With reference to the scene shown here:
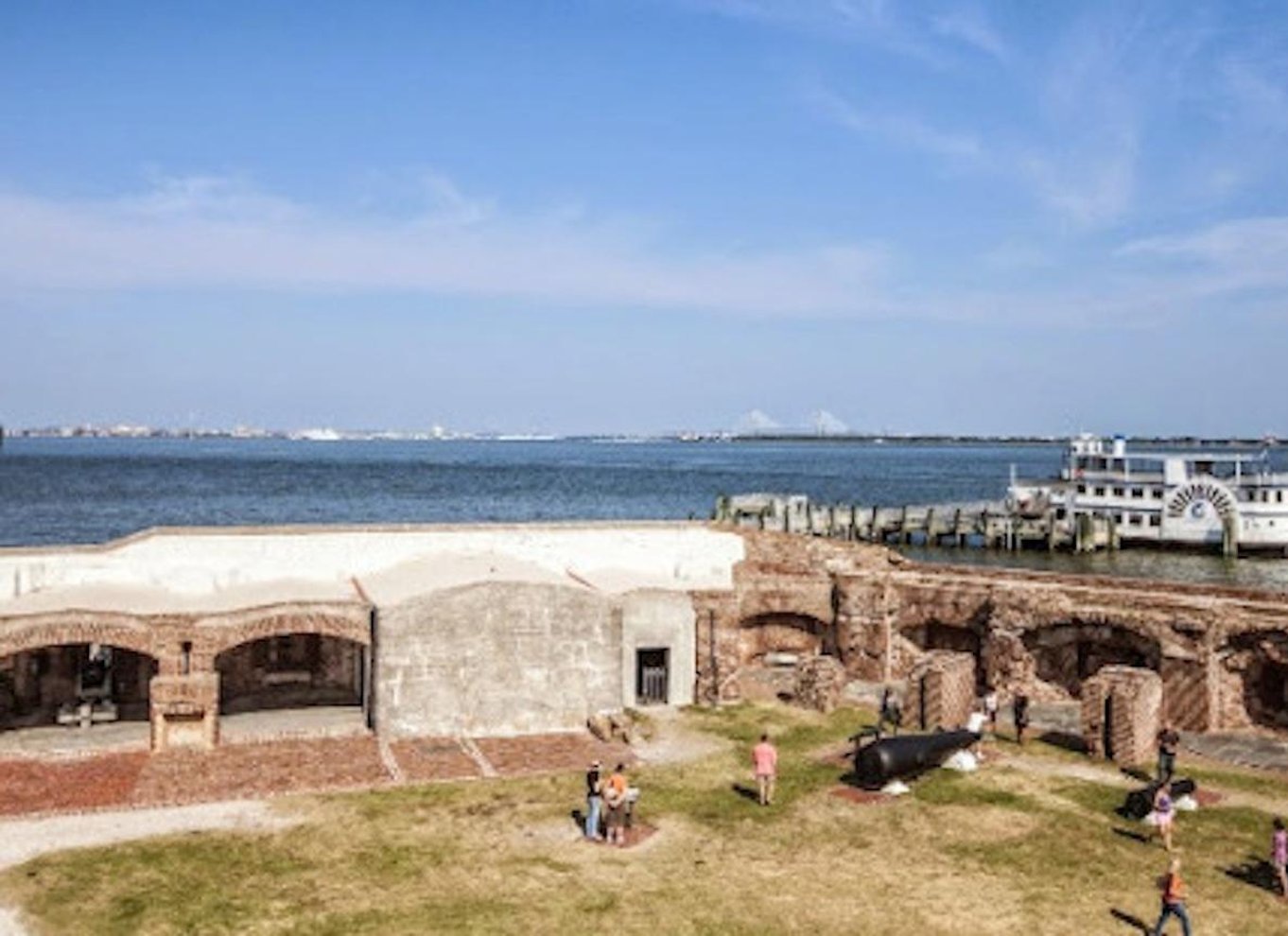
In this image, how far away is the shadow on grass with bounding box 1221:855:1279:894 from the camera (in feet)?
53.8

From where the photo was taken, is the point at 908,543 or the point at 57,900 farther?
the point at 908,543

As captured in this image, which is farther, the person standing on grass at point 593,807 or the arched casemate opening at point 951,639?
the arched casemate opening at point 951,639

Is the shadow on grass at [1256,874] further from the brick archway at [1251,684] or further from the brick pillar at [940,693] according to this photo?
the brick archway at [1251,684]

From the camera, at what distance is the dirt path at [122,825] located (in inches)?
687

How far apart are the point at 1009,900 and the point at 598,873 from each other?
5773mm

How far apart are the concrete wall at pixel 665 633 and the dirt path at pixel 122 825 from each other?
31.3 feet

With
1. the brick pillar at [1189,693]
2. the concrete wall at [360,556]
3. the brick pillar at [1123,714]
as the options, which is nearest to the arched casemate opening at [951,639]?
the brick pillar at [1189,693]

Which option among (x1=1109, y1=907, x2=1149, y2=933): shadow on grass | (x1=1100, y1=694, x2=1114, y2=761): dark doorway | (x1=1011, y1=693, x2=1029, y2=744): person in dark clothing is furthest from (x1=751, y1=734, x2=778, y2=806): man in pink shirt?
(x1=1100, y1=694, x2=1114, y2=761): dark doorway

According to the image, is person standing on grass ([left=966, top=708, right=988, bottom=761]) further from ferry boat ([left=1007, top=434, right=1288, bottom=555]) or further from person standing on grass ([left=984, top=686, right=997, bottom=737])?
ferry boat ([left=1007, top=434, right=1288, bottom=555])

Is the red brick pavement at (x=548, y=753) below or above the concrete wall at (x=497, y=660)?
below

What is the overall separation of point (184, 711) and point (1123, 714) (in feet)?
60.4

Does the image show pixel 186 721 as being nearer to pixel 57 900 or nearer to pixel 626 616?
pixel 57 900

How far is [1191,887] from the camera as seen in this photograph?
16.2 metres

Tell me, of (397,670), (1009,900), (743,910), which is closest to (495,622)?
(397,670)
